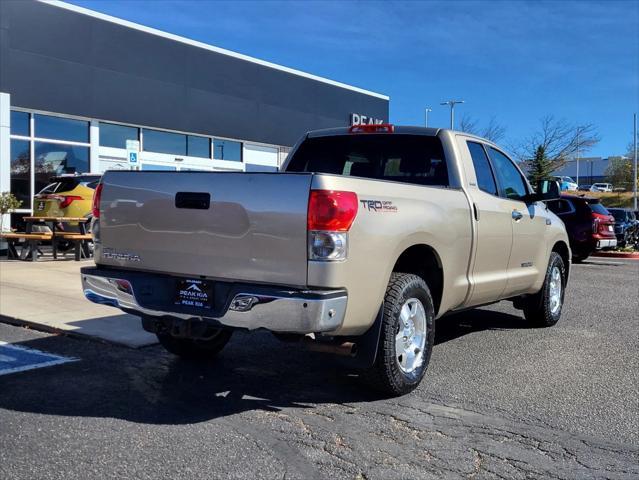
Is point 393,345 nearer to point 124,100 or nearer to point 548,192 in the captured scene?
point 548,192

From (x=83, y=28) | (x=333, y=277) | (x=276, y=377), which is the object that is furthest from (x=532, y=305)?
(x=83, y=28)

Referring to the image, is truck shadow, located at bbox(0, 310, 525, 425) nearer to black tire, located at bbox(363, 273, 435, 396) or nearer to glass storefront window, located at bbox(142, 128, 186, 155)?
black tire, located at bbox(363, 273, 435, 396)

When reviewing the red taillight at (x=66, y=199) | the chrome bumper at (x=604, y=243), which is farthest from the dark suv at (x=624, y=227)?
the red taillight at (x=66, y=199)

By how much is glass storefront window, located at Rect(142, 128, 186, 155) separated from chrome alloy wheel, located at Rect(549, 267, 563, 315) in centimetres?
1525

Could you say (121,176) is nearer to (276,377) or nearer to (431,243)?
(276,377)

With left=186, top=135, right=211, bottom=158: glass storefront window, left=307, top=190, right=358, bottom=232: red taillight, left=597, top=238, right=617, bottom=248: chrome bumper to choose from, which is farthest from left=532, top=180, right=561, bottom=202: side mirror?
left=186, top=135, right=211, bottom=158: glass storefront window

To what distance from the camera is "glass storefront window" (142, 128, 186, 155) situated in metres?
20.1

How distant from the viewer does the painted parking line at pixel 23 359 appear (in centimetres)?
540

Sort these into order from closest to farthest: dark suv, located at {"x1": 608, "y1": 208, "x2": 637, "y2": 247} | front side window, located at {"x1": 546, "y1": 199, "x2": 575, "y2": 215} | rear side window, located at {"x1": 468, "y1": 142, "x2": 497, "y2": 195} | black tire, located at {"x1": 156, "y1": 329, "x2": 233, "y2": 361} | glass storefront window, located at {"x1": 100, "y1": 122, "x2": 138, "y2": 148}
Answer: black tire, located at {"x1": 156, "y1": 329, "x2": 233, "y2": 361} → rear side window, located at {"x1": 468, "y1": 142, "x2": 497, "y2": 195} → front side window, located at {"x1": 546, "y1": 199, "x2": 575, "y2": 215} → glass storefront window, located at {"x1": 100, "y1": 122, "x2": 138, "y2": 148} → dark suv, located at {"x1": 608, "y1": 208, "x2": 637, "y2": 247}

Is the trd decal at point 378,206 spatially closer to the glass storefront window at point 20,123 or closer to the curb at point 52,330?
the curb at point 52,330

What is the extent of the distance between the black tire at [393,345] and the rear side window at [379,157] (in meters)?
1.32

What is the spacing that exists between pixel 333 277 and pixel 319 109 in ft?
75.0

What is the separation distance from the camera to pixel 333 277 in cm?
390

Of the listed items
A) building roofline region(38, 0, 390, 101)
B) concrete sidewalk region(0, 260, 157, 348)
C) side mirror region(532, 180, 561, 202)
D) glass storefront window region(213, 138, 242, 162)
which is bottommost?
concrete sidewalk region(0, 260, 157, 348)
